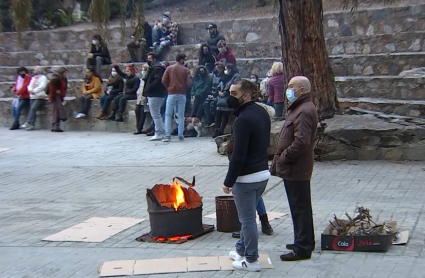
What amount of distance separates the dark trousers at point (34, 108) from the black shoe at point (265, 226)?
12.6 m

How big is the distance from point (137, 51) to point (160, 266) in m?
15.1

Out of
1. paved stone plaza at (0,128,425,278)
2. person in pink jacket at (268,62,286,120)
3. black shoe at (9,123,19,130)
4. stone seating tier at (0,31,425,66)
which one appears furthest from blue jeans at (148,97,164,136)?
black shoe at (9,123,19,130)

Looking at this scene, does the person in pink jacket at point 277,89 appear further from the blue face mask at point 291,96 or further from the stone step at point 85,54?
the blue face mask at point 291,96

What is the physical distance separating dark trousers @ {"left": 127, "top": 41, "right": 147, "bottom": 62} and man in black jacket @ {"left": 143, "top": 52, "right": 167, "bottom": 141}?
15.5ft

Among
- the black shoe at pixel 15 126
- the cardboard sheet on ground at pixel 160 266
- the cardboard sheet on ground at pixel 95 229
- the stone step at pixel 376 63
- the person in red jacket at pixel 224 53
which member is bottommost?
the cardboard sheet on ground at pixel 95 229

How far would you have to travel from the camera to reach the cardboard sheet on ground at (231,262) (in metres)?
6.69

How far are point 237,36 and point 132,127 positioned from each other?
5138 mm

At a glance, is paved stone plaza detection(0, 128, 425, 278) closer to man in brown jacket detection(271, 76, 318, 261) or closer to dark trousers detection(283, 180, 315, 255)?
dark trousers detection(283, 180, 315, 255)

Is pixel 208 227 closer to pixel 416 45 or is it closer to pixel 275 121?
pixel 275 121

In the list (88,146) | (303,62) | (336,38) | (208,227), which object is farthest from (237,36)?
(208,227)

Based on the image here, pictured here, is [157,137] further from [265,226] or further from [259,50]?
[265,226]

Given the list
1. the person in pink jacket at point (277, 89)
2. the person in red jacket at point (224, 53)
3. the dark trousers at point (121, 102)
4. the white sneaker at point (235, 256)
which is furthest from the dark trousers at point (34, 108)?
the white sneaker at point (235, 256)

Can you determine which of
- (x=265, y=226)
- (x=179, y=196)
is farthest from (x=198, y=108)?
(x=265, y=226)

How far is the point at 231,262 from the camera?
684 centimetres
